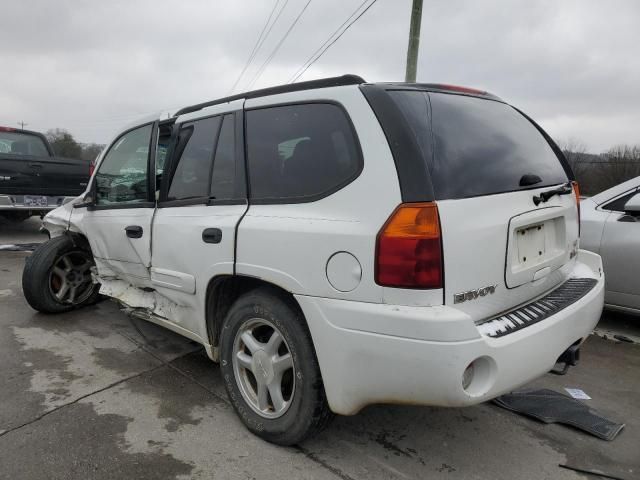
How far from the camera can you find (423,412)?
2.84 meters

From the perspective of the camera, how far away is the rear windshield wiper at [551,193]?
2.36 meters

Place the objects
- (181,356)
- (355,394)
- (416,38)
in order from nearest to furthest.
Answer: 1. (355,394)
2. (181,356)
3. (416,38)

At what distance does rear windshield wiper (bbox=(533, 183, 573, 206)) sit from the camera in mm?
2357

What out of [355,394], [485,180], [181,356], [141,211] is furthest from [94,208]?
[485,180]

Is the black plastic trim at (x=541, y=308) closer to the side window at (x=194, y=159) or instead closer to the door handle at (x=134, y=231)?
the side window at (x=194, y=159)

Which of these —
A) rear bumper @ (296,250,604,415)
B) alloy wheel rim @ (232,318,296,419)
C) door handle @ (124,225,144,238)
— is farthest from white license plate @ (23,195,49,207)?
rear bumper @ (296,250,604,415)

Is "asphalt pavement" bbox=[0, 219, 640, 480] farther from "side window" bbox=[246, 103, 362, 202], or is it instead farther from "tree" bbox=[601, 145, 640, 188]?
"tree" bbox=[601, 145, 640, 188]

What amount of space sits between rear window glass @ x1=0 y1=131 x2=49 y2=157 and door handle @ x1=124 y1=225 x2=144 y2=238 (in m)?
7.48

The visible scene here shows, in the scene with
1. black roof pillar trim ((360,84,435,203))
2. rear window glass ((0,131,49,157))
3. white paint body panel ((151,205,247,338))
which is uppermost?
rear window glass ((0,131,49,157))

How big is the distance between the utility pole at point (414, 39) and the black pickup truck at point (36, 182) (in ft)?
22.6

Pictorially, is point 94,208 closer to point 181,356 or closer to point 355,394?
point 181,356

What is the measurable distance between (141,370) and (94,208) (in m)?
1.47

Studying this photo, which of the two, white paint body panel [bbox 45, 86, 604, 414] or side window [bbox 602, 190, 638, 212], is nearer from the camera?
white paint body panel [bbox 45, 86, 604, 414]

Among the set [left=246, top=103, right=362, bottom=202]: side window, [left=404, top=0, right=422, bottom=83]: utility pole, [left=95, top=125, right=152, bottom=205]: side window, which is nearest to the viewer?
[left=246, top=103, right=362, bottom=202]: side window
